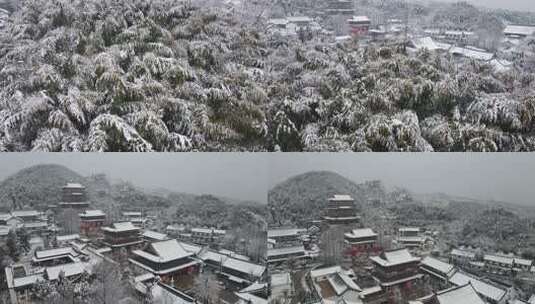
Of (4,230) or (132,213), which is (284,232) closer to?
(132,213)

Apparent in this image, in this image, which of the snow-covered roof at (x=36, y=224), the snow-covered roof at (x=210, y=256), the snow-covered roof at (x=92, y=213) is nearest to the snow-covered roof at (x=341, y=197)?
the snow-covered roof at (x=210, y=256)

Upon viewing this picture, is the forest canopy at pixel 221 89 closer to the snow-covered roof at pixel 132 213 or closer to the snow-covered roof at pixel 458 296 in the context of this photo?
the snow-covered roof at pixel 132 213

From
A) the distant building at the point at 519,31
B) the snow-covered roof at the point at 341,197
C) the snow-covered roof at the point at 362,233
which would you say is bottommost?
the snow-covered roof at the point at 362,233

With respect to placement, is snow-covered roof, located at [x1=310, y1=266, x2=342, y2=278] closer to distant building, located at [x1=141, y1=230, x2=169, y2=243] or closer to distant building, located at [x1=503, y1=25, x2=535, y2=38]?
distant building, located at [x1=141, y1=230, x2=169, y2=243]

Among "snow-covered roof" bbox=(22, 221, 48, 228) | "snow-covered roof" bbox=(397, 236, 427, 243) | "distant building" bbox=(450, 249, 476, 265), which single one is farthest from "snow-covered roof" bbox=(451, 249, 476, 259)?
"snow-covered roof" bbox=(22, 221, 48, 228)

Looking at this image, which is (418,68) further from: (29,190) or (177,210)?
(29,190)

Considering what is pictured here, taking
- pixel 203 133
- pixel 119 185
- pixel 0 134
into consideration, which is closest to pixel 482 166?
pixel 203 133

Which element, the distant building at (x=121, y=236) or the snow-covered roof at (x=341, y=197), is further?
the snow-covered roof at (x=341, y=197)
